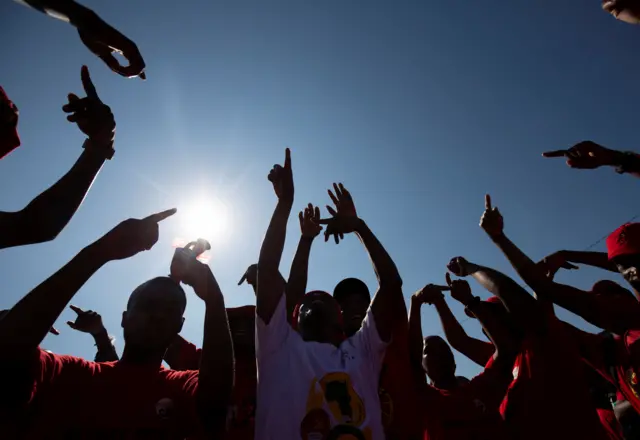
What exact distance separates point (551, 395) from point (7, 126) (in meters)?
3.88

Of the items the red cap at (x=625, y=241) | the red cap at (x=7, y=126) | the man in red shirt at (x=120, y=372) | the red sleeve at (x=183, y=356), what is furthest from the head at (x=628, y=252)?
the red sleeve at (x=183, y=356)

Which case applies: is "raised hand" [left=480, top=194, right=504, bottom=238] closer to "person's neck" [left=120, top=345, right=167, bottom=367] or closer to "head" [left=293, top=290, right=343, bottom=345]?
"head" [left=293, top=290, right=343, bottom=345]

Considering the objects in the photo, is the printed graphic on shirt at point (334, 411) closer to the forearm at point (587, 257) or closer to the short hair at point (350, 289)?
the short hair at point (350, 289)

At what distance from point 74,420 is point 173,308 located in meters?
0.85

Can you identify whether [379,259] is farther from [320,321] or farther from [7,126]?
[7,126]

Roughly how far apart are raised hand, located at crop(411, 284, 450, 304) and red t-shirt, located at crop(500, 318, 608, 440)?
1.78 meters

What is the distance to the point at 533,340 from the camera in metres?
2.86

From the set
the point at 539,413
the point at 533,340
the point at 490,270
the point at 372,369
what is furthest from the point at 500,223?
the point at 372,369

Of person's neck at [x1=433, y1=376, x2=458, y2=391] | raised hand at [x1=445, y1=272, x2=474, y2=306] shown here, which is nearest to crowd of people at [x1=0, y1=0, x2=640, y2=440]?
raised hand at [x1=445, y1=272, x2=474, y2=306]

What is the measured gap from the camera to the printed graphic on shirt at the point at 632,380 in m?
2.69

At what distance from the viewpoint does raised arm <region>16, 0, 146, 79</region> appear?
7.15ft

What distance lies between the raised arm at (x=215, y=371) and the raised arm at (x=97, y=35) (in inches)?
65.5

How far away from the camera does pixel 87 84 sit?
94.9 inches

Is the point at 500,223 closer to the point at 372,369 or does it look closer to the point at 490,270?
the point at 490,270
